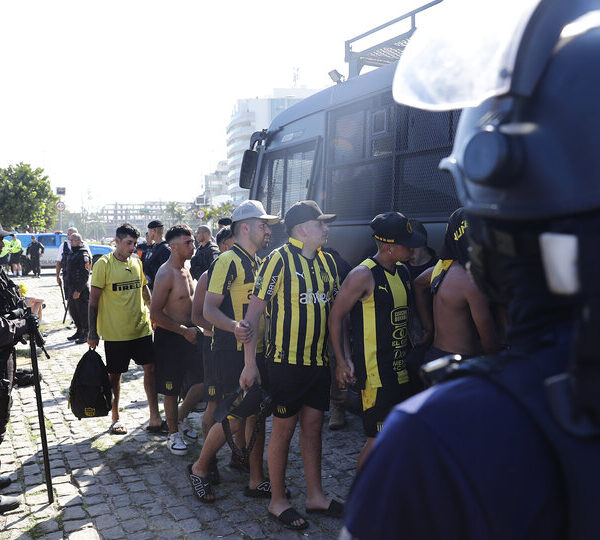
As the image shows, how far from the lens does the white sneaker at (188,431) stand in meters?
5.33

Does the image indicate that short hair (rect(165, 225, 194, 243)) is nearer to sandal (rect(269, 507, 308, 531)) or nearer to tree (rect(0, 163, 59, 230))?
sandal (rect(269, 507, 308, 531))

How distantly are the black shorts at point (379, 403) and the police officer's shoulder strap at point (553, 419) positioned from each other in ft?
9.06

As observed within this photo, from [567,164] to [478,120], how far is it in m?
0.25

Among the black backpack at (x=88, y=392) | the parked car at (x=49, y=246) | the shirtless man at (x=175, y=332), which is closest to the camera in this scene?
the black backpack at (x=88, y=392)

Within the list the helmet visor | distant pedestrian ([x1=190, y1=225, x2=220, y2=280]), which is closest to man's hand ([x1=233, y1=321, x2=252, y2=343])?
the helmet visor

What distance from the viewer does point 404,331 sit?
12.4ft

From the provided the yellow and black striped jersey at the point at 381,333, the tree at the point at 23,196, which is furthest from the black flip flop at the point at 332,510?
the tree at the point at 23,196

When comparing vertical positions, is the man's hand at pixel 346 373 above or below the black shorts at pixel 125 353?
above

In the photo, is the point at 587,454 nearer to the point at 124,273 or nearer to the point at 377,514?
the point at 377,514

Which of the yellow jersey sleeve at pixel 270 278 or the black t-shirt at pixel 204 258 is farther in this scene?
the black t-shirt at pixel 204 258

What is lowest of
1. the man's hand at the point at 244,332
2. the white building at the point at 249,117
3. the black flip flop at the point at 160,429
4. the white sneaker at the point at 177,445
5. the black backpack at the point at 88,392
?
the black flip flop at the point at 160,429

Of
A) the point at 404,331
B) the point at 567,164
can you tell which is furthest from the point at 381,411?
the point at 567,164

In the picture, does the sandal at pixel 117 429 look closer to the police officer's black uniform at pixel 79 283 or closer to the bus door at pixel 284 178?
the bus door at pixel 284 178

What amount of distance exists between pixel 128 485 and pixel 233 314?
1546 mm
